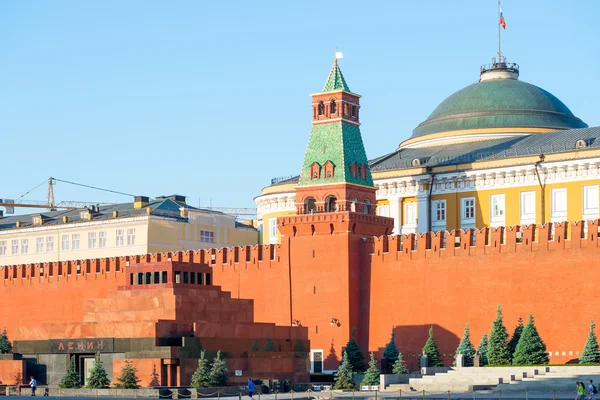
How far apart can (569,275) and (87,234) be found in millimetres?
36941

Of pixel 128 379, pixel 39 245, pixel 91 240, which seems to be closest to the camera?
pixel 128 379

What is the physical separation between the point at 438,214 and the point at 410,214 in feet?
5.26

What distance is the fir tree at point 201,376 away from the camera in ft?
166

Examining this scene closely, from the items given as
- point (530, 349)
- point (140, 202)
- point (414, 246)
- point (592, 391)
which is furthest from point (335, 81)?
point (140, 202)

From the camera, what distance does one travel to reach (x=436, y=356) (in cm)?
5441

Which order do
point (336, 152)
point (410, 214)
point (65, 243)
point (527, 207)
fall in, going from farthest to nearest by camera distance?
point (65, 243) → point (410, 214) → point (527, 207) → point (336, 152)

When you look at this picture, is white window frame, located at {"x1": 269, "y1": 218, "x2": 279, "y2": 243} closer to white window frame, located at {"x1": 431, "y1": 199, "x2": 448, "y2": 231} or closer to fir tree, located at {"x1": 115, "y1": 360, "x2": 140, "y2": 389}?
white window frame, located at {"x1": 431, "y1": 199, "x2": 448, "y2": 231}

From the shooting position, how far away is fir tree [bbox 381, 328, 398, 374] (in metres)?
54.8

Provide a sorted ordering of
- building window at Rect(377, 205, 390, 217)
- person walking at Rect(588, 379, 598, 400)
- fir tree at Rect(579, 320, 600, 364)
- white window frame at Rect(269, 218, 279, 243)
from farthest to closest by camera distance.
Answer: white window frame at Rect(269, 218, 279, 243)
building window at Rect(377, 205, 390, 217)
fir tree at Rect(579, 320, 600, 364)
person walking at Rect(588, 379, 598, 400)

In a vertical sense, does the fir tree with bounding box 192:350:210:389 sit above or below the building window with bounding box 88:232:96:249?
below

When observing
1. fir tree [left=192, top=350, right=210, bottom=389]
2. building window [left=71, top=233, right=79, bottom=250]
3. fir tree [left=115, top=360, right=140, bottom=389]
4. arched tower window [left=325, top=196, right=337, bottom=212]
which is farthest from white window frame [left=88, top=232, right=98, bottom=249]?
fir tree [left=192, top=350, right=210, bottom=389]

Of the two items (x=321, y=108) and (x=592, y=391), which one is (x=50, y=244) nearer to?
(x=321, y=108)

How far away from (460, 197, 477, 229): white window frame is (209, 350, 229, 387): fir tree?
1737 cm

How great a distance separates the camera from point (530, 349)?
50.2 m
